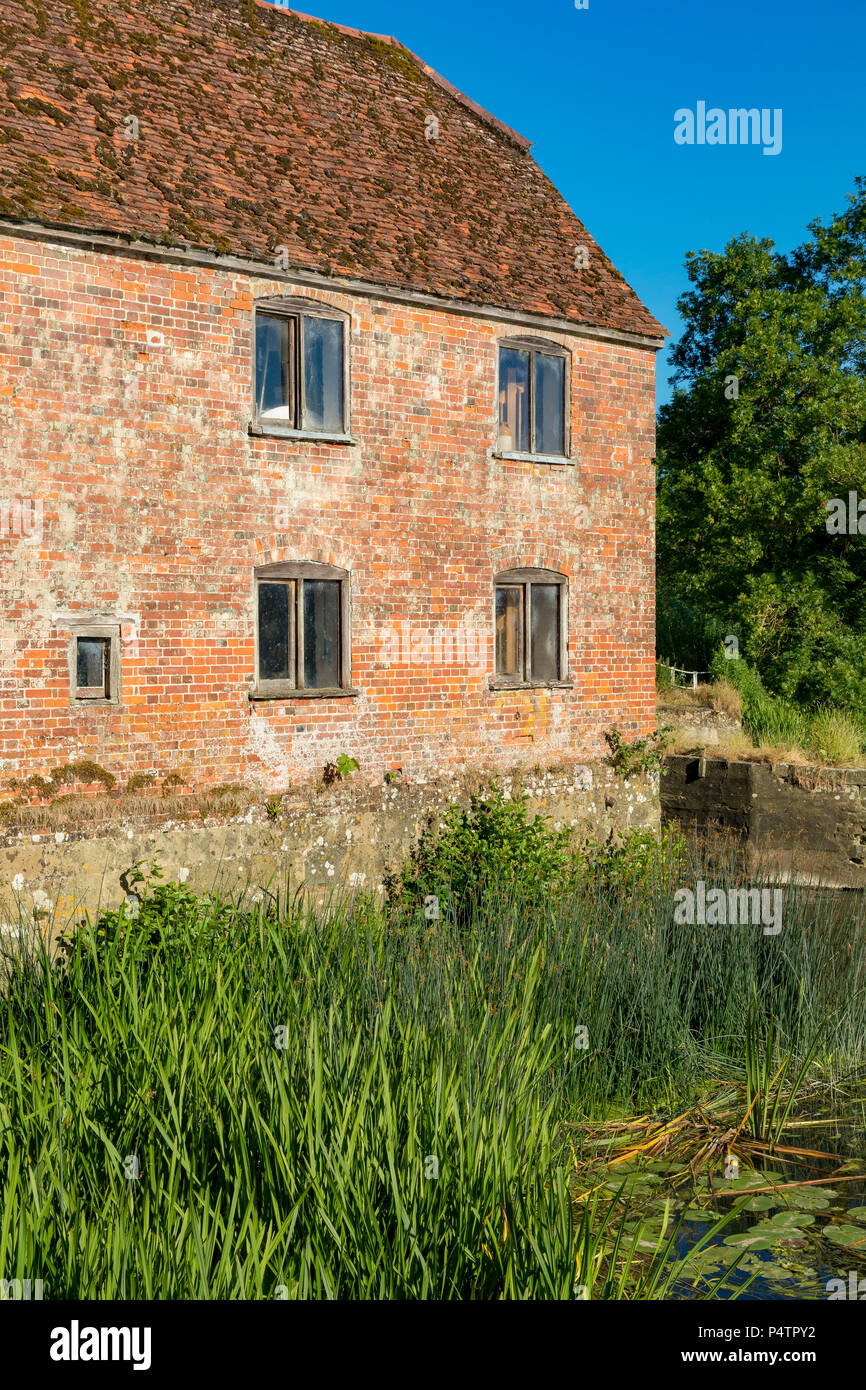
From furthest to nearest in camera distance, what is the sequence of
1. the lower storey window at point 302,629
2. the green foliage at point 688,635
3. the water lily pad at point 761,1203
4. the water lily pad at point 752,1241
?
the green foliage at point 688,635 → the lower storey window at point 302,629 → the water lily pad at point 761,1203 → the water lily pad at point 752,1241

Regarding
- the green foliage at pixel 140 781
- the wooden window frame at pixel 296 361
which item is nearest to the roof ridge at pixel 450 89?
the wooden window frame at pixel 296 361

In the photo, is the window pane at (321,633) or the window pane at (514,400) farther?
the window pane at (514,400)

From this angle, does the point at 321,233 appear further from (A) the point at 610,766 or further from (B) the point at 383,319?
(A) the point at 610,766

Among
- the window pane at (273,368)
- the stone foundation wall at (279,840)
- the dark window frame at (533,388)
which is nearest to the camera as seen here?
the stone foundation wall at (279,840)

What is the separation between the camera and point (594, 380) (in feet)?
49.6

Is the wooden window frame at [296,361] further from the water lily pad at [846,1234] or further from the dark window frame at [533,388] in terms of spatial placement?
the water lily pad at [846,1234]

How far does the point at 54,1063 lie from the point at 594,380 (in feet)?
37.5

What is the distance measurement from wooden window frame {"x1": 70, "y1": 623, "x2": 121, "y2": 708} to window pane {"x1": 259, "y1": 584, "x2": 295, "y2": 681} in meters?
1.66

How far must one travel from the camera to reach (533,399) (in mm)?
14648

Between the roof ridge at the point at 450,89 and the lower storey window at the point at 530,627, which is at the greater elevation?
the roof ridge at the point at 450,89

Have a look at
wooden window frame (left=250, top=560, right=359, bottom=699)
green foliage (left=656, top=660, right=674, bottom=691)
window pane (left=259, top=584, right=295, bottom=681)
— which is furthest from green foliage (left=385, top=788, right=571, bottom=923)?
green foliage (left=656, top=660, right=674, bottom=691)

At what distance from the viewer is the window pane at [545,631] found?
14812 mm

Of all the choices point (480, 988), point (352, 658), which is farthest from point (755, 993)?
point (352, 658)

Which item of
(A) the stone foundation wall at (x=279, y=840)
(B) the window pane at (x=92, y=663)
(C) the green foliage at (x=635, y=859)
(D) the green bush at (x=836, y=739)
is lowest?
(C) the green foliage at (x=635, y=859)
